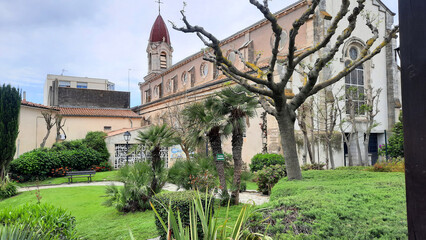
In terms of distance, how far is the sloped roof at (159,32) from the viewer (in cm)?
4356

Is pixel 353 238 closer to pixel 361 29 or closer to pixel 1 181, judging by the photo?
pixel 1 181

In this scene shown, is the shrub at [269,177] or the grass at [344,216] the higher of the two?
the grass at [344,216]

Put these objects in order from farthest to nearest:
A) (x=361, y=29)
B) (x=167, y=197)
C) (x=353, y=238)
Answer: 1. (x=361, y=29)
2. (x=167, y=197)
3. (x=353, y=238)

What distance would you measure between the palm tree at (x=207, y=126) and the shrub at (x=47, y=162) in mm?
15382

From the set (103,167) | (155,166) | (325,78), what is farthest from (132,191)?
(103,167)

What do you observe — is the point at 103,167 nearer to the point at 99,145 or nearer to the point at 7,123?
the point at 99,145

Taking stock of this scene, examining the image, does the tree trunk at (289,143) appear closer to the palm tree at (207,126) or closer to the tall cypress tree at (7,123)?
the palm tree at (207,126)

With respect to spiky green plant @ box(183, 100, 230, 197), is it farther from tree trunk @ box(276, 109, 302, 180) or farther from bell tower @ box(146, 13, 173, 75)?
bell tower @ box(146, 13, 173, 75)

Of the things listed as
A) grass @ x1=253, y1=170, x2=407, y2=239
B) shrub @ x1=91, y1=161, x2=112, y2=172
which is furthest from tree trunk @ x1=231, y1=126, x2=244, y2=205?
shrub @ x1=91, y1=161, x2=112, y2=172

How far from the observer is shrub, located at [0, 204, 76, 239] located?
4.40m

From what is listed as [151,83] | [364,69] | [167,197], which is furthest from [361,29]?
[151,83]

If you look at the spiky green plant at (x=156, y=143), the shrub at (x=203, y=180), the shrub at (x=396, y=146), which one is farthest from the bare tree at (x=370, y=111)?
the spiky green plant at (x=156, y=143)

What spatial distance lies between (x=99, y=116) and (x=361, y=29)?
88.8 ft

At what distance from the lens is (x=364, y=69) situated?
66.9 feet
